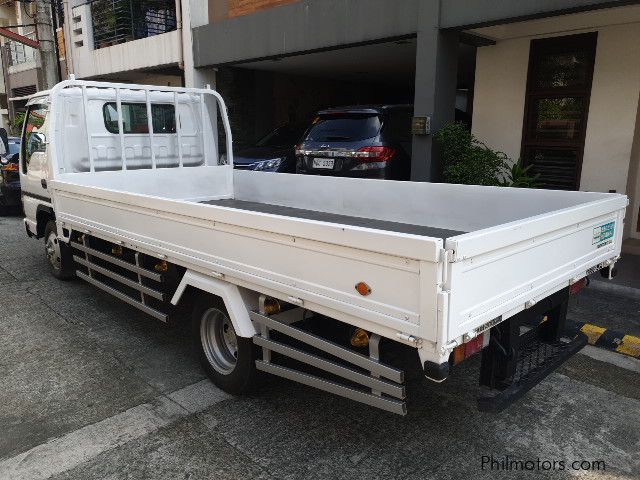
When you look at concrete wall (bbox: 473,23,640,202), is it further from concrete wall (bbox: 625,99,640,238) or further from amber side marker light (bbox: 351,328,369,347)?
amber side marker light (bbox: 351,328,369,347)

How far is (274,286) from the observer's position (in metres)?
2.94

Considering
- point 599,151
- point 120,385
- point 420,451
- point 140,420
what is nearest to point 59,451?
point 140,420

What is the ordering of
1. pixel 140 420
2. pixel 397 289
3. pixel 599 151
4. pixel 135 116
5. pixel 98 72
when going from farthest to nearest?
pixel 98 72
pixel 599 151
pixel 135 116
pixel 140 420
pixel 397 289

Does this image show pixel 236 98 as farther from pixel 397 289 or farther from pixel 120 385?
pixel 397 289

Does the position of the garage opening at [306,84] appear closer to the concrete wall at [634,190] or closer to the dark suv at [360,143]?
the dark suv at [360,143]

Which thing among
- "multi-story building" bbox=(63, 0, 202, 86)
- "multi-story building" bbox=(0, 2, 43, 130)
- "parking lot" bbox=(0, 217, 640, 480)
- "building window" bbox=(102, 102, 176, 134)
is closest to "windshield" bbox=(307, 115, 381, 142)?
"building window" bbox=(102, 102, 176, 134)

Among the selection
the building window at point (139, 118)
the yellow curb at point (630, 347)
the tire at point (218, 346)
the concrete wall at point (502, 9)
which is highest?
the concrete wall at point (502, 9)

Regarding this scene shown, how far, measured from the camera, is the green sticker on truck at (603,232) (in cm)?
344

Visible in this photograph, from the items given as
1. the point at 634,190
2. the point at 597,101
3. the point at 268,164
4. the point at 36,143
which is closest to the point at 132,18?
the point at 268,164

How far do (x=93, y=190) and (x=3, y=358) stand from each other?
156 cm

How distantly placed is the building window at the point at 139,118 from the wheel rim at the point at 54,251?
1504 mm

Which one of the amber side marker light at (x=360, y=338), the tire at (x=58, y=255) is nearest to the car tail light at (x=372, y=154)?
the tire at (x=58, y=255)

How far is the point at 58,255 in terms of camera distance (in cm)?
609

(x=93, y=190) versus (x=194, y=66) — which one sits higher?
(x=194, y=66)
